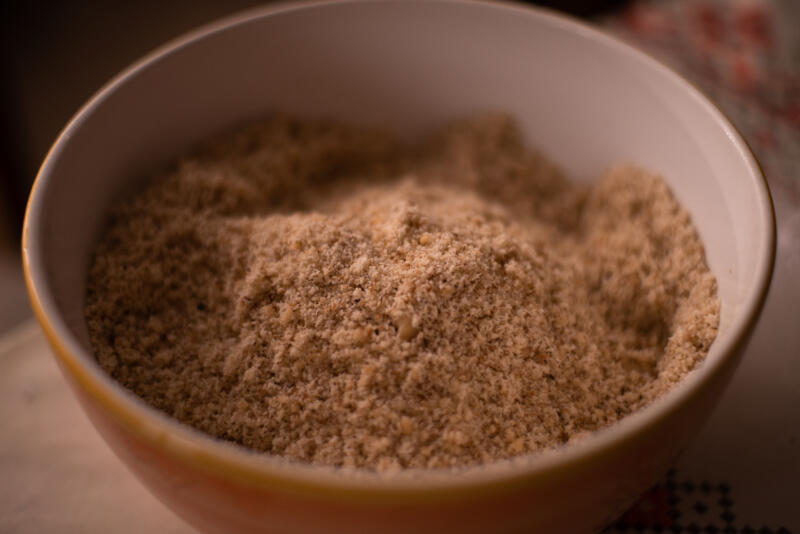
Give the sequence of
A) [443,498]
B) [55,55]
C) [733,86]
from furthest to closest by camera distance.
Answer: [55,55] < [733,86] < [443,498]

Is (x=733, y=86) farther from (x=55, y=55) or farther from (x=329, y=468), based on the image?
(x=55, y=55)

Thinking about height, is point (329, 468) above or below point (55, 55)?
below

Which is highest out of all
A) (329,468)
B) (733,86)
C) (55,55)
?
(55,55)

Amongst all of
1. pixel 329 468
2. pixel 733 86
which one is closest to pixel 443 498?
pixel 329 468

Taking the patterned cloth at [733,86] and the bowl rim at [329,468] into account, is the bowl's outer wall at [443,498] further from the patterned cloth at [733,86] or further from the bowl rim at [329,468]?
the patterned cloth at [733,86]

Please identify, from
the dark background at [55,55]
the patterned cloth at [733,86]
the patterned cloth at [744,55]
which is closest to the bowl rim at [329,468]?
the patterned cloth at [733,86]

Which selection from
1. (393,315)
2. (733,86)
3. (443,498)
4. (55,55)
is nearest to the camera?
(443,498)

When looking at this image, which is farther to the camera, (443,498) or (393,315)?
(393,315)

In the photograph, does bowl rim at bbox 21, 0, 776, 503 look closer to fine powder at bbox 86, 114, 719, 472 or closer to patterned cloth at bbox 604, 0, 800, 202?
fine powder at bbox 86, 114, 719, 472

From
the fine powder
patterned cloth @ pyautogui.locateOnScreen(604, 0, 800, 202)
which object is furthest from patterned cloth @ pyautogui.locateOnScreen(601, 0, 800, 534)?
the fine powder

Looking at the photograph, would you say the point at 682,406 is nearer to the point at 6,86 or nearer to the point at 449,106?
the point at 449,106
